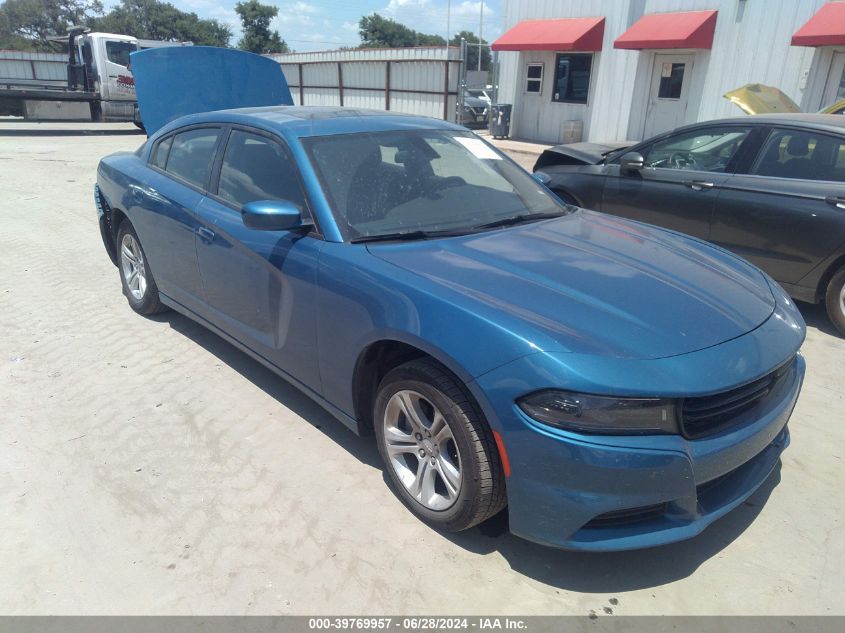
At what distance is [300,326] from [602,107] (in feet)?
48.2

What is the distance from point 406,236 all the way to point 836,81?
1303 cm

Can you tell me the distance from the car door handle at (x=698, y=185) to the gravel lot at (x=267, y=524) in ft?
5.64

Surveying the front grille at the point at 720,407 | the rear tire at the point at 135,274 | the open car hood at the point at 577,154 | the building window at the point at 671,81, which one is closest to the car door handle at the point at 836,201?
the open car hood at the point at 577,154

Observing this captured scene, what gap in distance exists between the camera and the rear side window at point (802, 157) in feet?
15.5

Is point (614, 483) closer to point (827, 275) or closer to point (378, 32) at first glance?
point (827, 275)

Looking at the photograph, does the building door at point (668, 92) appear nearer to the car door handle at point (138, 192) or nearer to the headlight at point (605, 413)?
the car door handle at point (138, 192)

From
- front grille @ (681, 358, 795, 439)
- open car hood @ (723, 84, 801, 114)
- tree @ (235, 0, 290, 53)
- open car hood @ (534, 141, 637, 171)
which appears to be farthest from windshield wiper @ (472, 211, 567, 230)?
tree @ (235, 0, 290, 53)

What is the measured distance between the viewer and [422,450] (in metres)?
2.66

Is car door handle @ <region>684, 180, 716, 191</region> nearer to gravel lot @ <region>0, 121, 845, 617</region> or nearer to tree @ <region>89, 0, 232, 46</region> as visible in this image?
gravel lot @ <region>0, 121, 845, 617</region>

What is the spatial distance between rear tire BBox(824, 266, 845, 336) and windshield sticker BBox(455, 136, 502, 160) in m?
2.81

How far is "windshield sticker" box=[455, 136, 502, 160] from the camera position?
151 inches

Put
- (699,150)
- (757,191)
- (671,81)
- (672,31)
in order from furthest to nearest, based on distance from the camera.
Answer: (671,81)
(672,31)
(699,150)
(757,191)

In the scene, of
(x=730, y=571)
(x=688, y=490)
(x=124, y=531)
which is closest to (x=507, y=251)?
(x=688, y=490)

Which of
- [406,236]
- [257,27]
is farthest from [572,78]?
[257,27]
